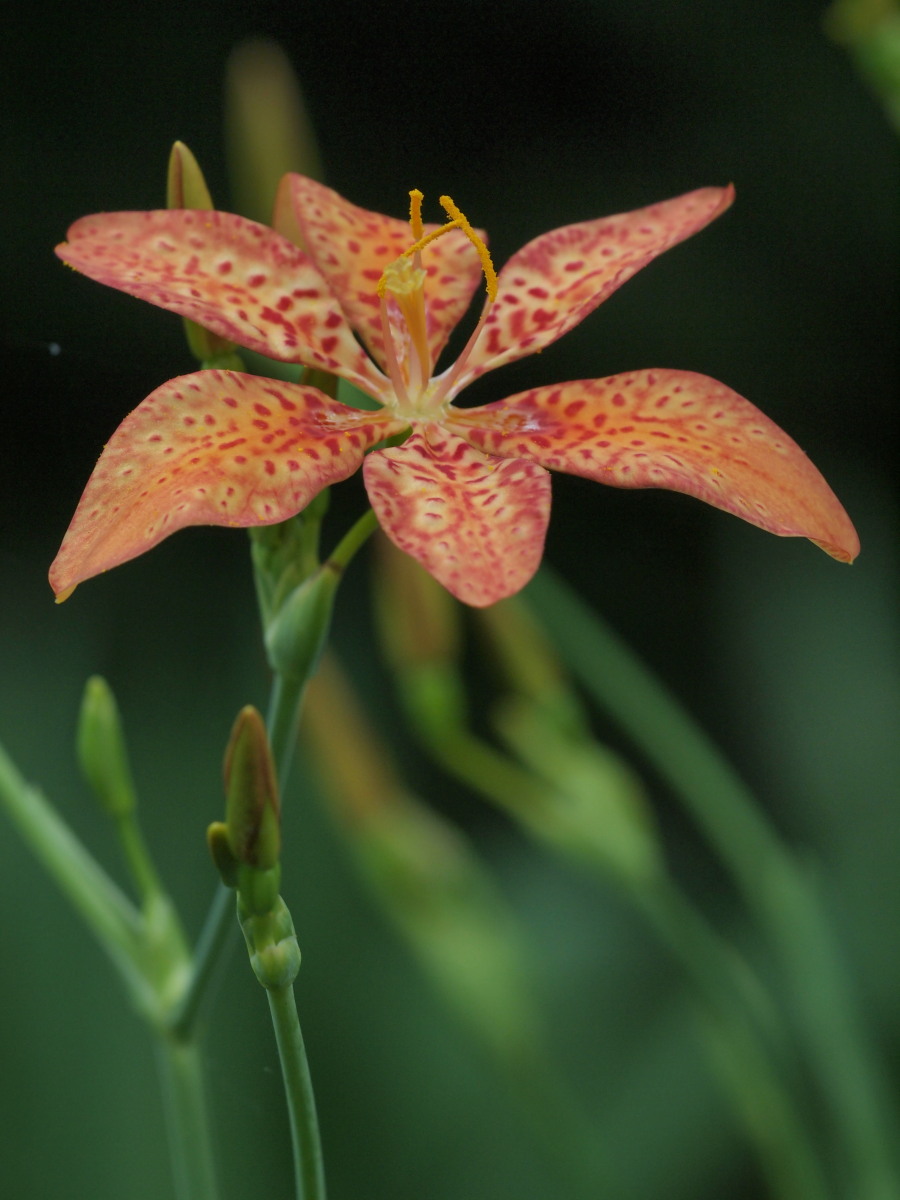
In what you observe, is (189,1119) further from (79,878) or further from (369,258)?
(369,258)

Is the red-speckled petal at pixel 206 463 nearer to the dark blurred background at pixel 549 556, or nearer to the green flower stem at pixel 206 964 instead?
the green flower stem at pixel 206 964

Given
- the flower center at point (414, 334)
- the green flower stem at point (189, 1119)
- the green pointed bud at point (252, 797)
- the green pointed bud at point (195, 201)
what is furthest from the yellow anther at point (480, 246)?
the green flower stem at point (189, 1119)

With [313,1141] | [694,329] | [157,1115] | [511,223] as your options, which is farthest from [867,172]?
[313,1141]

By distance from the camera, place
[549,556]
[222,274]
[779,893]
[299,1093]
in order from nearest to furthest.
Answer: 1. [299,1093]
2. [222,274]
3. [779,893]
4. [549,556]

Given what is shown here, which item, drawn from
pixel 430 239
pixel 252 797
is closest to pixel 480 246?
pixel 430 239

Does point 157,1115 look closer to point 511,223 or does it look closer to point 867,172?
point 511,223
